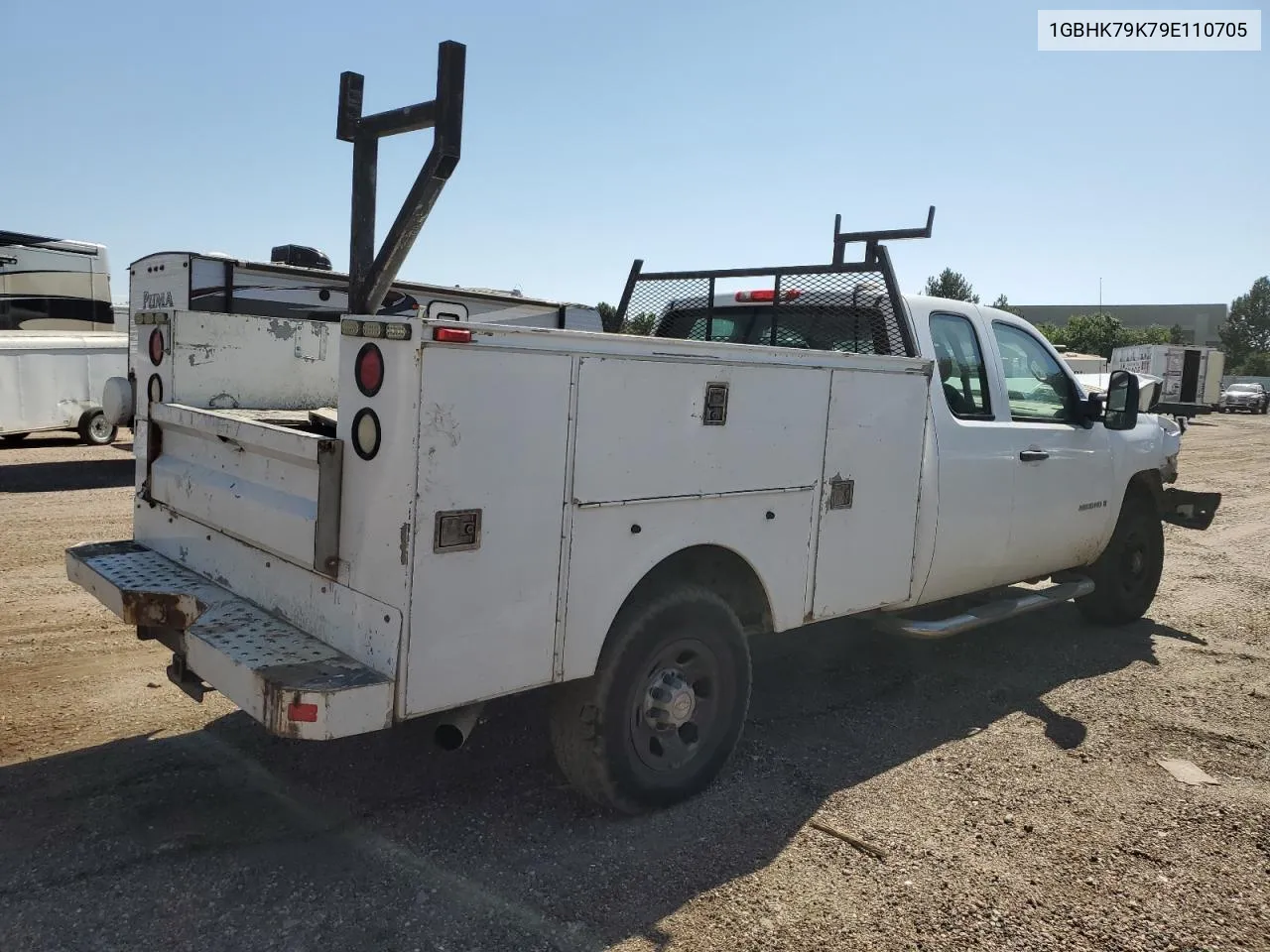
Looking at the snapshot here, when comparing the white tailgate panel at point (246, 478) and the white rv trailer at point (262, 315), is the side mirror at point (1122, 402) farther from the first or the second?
the white tailgate panel at point (246, 478)

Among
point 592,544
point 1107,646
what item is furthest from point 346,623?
point 1107,646

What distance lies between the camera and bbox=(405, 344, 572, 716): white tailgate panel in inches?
119

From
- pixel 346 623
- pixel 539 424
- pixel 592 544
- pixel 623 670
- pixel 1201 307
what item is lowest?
pixel 623 670

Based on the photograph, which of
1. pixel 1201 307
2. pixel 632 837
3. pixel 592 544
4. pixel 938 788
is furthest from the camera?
pixel 1201 307

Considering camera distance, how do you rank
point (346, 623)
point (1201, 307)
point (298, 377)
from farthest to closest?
point (1201, 307)
point (298, 377)
point (346, 623)

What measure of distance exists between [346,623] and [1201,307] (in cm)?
9849

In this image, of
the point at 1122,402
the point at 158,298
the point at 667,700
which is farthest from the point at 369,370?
the point at 158,298

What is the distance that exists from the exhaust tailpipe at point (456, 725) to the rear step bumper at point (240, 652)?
34 centimetres

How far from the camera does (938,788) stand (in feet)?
14.2

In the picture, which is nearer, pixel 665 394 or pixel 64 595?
pixel 665 394

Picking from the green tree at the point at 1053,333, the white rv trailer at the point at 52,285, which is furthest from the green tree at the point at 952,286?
the white rv trailer at the point at 52,285

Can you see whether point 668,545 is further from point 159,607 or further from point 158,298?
point 158,298

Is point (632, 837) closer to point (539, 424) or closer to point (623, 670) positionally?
point (623, 670)

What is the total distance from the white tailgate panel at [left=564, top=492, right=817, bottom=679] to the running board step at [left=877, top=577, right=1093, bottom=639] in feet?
3.03
